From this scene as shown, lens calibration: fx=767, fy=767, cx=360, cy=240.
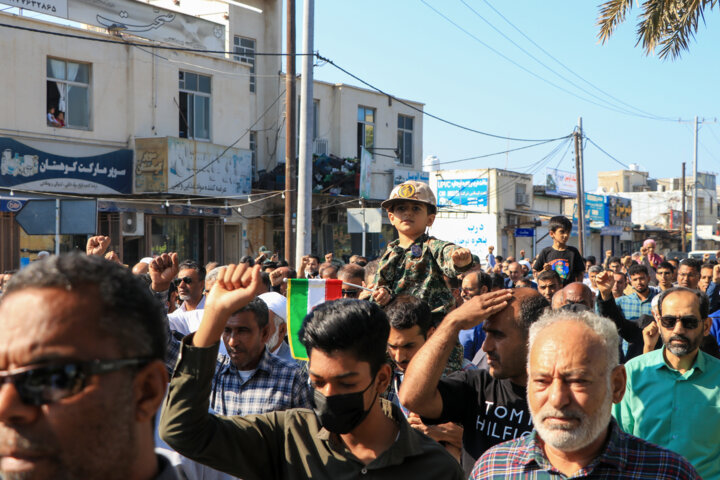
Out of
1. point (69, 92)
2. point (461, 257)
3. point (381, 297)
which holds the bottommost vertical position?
point (381, 297)

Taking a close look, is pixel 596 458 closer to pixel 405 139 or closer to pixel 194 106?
pixel 194 106

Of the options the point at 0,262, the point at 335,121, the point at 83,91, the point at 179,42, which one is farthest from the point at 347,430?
the point at 335,121

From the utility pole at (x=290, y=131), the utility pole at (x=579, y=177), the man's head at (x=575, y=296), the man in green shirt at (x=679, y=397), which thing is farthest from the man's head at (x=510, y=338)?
the utility pole at (x=579, y=177)

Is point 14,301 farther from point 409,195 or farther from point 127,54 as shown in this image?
point 127,54

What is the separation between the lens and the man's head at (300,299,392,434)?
270cm

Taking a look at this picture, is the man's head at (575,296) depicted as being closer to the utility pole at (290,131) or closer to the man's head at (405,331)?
the man's head at (405,331)

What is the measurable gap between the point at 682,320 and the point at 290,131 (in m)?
11.7

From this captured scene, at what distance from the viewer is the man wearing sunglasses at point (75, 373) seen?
1.40m

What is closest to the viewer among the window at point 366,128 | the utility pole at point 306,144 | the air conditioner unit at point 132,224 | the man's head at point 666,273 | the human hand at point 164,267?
the human hand at point 164,267

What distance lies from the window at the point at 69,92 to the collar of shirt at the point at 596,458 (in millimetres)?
19189

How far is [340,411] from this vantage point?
8.79ft

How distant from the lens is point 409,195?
4.70 meters

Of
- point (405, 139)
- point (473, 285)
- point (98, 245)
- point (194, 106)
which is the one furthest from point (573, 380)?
point (405, 139)

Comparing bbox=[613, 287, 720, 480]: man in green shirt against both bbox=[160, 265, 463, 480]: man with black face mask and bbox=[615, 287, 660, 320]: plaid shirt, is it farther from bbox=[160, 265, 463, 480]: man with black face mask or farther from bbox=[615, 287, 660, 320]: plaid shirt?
bbox=[615, 287, 660, 320]: plaid shirt
